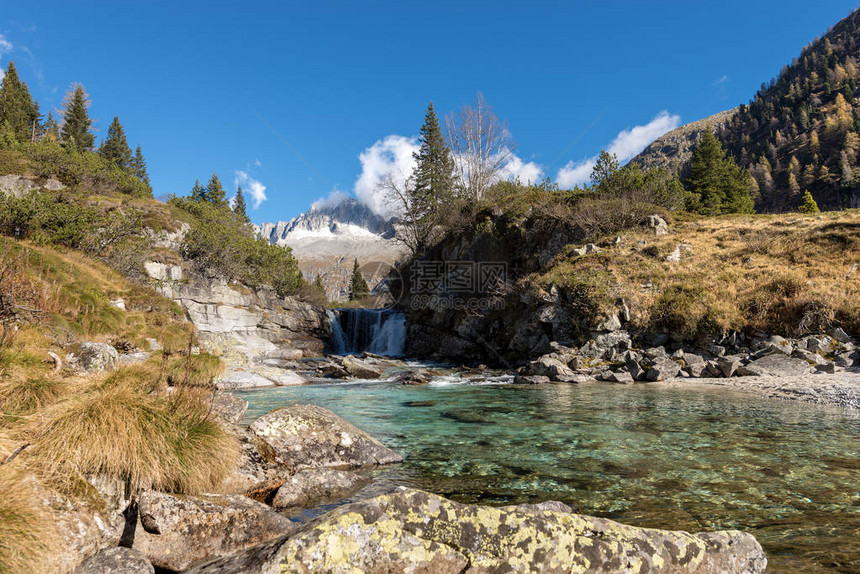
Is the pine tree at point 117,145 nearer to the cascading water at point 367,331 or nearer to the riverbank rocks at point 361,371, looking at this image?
the cascading water at point 367,331

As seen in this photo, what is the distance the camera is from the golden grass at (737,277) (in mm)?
19234

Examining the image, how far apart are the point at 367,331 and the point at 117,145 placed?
71.1 meters

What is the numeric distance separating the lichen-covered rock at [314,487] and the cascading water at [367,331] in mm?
32010

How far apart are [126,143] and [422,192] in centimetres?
6686

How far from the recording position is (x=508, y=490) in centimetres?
565

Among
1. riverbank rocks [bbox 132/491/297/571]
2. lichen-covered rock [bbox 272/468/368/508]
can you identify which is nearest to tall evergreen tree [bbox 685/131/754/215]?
lichen-covered rock [bbox 272/468/368/508]

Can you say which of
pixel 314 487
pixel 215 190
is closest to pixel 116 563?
pixel 314 487

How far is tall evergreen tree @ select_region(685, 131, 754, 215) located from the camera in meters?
48.2

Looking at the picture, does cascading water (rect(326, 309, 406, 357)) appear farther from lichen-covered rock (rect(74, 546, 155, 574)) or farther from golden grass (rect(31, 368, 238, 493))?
lichen-covered rock (rect(74, 546, 155, 574))


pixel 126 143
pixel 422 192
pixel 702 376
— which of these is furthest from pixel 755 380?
pixel 126 143

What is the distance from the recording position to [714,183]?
4906 centimetres

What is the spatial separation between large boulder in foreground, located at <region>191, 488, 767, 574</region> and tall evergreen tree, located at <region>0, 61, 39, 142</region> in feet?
255

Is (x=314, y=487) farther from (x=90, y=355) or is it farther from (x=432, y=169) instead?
(x=432, y=169)

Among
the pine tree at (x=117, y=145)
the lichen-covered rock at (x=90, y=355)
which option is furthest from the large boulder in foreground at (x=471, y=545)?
the pine tree at (x=117, y=145)
